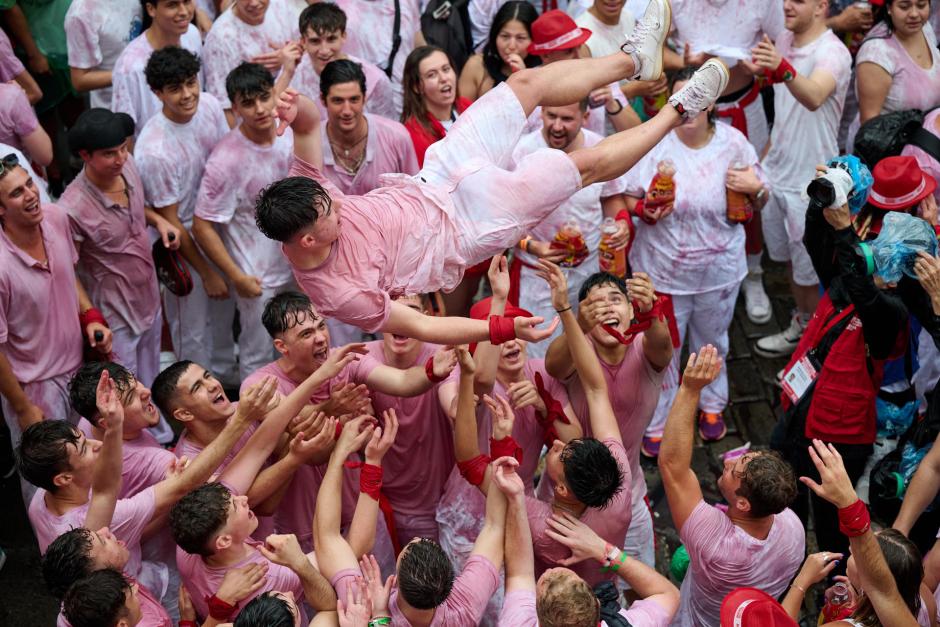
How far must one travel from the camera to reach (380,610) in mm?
3717

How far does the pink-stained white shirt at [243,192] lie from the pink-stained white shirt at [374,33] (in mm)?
1207

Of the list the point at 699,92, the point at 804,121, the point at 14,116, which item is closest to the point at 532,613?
the point at 699,92

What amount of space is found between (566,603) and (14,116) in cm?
437

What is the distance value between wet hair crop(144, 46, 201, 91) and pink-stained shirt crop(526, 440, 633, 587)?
326 cm

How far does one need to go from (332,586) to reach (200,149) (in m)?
3.20

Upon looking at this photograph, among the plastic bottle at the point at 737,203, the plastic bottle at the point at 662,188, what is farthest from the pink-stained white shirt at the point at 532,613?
the plastic bottle at the point at 737,203

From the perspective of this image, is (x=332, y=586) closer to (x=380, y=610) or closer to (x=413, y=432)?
(x=380, y=610)

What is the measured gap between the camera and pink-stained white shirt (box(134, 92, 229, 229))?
6023 millimetres

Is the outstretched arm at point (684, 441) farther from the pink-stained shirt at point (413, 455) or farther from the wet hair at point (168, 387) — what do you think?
the wet hair at point (168, 387)

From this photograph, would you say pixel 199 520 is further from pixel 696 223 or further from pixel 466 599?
pixel 696 223

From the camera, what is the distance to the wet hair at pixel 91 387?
14.9ft

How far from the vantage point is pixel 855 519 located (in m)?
3.71

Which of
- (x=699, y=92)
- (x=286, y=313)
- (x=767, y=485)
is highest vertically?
(x=699, y=92)

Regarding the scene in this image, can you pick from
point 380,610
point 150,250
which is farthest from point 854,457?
point 150,250
